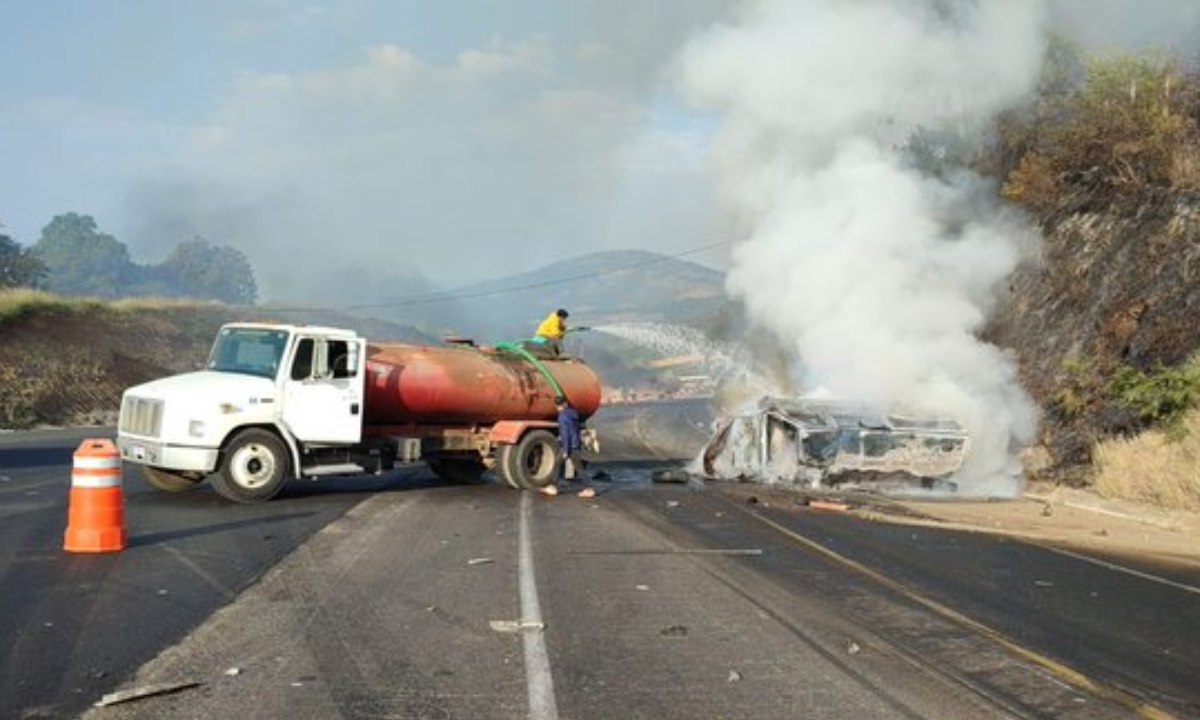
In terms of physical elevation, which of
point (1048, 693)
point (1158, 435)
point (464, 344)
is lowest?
point (1048, 693)

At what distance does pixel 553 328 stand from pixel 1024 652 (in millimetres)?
14052

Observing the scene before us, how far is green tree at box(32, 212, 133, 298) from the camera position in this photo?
128 m

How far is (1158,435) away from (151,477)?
14.5m

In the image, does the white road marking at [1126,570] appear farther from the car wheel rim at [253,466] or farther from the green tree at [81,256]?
the green tree at [81,256]

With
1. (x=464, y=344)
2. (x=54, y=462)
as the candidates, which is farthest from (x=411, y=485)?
(x=54, y=462)

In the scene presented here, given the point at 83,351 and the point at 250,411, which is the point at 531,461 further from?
the point at 83,351

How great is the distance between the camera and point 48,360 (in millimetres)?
44094

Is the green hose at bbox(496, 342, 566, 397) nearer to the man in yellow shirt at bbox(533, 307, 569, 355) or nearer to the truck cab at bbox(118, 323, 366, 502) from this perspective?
the man in yellow shirt at bbox(533, 307, 569, 355)

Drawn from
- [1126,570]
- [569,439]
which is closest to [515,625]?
[1126,570]

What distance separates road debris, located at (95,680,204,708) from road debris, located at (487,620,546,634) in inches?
83.9

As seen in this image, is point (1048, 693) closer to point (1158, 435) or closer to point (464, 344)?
point (1158, 435)

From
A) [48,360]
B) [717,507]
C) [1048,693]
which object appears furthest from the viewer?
[48,360]

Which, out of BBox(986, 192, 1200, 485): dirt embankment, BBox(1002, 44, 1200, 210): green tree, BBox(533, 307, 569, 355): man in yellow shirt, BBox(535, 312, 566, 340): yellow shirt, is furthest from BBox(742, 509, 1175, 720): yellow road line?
BBox(1002, 44, 1200, 210): green tree

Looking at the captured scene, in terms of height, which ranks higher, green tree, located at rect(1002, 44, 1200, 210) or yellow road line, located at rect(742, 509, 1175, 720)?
green tree, located at rect(1002, 44, 1200, 210)
